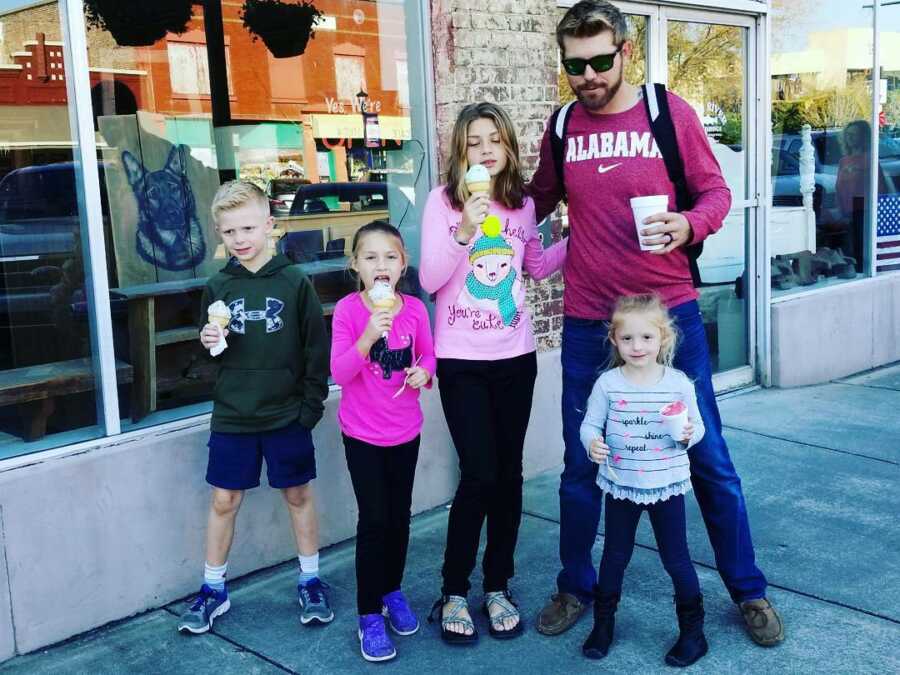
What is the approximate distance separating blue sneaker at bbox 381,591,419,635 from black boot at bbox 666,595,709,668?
919 mm

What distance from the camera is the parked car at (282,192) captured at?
5.22 m

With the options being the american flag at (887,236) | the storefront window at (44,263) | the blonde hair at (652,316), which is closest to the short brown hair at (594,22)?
the blonde hair at (652,316)

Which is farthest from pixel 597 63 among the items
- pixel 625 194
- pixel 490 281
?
pixel 490 281

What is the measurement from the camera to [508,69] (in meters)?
5.30

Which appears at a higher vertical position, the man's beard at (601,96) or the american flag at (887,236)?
the man's beard at (601,96)

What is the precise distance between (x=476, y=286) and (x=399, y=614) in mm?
1232

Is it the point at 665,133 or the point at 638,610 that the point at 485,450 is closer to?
the point at 638,610

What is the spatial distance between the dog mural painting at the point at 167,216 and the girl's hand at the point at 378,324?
1712 millimetres

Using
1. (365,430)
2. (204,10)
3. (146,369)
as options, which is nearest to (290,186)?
(204,10)

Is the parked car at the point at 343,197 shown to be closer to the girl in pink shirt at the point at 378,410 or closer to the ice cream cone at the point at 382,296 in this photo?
the girl in pink shirt at the point at 378,410

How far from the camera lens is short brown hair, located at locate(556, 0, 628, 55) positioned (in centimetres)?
338

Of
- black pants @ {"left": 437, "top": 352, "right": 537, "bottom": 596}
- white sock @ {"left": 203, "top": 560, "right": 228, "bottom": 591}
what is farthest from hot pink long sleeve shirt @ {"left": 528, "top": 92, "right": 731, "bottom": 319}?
white sock @ {"left": 203, "top": 560, "right": 228, "bottom": 591}

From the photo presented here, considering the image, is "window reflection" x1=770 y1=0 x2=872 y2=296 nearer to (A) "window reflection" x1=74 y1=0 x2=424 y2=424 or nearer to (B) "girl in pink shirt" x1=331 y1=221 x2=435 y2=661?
(A) "window reflection" x1=74 y1=0 x2=424 y2=424

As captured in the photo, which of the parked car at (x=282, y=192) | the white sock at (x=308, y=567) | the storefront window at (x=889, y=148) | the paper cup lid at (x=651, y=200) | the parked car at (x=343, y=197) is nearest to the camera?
the paper cup lid at (x=651, y=200)
